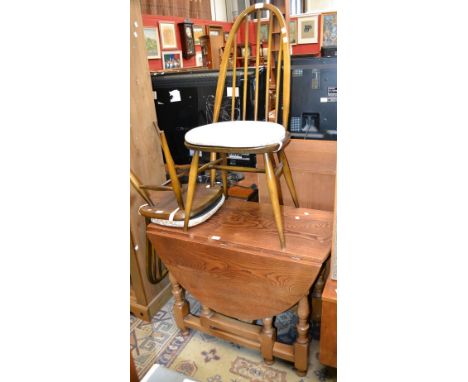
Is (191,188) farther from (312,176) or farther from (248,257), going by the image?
(312,176)

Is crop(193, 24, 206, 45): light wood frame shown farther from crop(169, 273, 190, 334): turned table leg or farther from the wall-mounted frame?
crop(169, 273, 190, 334): turned table leg

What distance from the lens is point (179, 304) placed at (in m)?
1.52

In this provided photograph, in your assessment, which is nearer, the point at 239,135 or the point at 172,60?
the point at 239,135

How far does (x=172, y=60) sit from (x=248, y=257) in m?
4.21

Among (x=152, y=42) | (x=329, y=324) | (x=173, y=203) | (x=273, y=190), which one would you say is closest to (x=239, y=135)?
(x=273, y=190)

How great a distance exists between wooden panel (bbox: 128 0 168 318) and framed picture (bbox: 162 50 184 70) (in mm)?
3312

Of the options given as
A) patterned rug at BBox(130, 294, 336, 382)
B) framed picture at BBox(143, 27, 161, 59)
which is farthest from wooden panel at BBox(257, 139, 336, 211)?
framed picture at BBox(143, 27, 161, 59)

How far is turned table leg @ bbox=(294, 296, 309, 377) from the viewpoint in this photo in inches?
Answer: 48.3

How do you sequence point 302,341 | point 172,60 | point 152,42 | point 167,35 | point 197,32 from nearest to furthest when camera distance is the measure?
point 302,341, point 152,42, point 167,35, point 172,60, point 197,32

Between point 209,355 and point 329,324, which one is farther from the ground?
point 329,324
